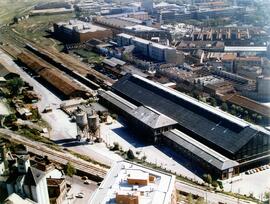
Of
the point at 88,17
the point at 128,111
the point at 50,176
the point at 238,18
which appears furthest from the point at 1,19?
the point at 50,176

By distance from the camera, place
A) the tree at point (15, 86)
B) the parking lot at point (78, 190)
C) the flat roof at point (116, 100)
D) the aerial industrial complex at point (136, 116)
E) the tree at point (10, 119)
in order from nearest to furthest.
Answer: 1. the aerial industrial complex at point (136, 116)
2. the parking lot at point (78, 190)
3. the tree at point (10, 119)
4. the flat roof at point (116, 100)
5. the tree at point (15, 86)

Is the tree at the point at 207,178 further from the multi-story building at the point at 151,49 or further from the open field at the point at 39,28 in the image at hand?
the open field at the point at 39,28

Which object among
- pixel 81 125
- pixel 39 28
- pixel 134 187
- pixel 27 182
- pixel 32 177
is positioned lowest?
pixel 39 28

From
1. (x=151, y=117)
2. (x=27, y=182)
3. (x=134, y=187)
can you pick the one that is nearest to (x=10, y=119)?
(x=151, y=117)

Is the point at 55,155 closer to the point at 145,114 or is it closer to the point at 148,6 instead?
the point at 145,114

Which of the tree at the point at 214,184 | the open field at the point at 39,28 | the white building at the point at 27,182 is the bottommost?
the open field at the point at 39,28

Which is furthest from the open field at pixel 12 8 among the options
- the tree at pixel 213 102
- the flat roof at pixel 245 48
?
the tree at pixel 213 102
